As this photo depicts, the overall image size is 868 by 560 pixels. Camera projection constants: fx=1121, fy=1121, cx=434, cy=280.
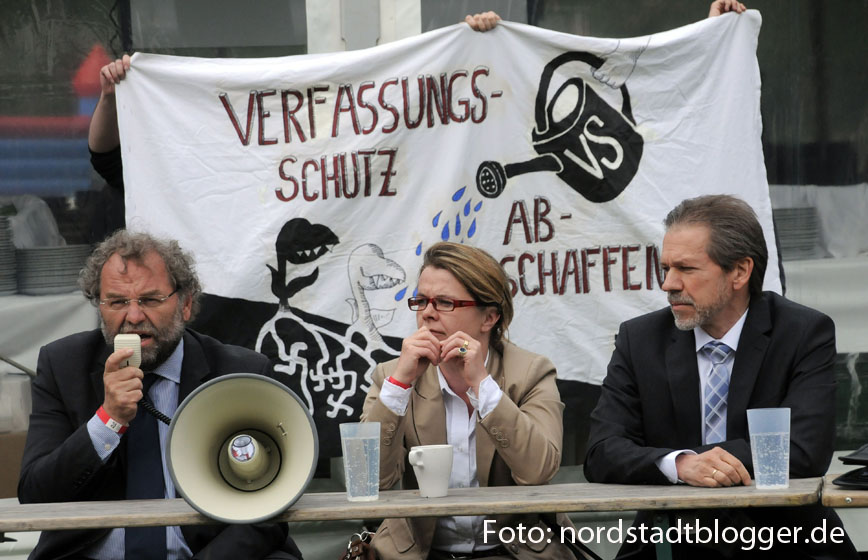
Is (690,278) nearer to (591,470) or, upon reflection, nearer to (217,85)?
(591,470)

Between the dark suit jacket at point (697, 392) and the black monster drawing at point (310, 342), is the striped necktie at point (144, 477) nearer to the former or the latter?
the black monster drawing at point (310, 342)

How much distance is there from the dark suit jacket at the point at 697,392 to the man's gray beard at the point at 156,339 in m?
1.41

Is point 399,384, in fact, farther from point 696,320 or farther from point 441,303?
point 696,320

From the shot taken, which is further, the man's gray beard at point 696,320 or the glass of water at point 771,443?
the man's gray beard at point 696,320

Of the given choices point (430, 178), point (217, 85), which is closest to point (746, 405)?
point (430, 178)

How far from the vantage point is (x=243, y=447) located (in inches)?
124

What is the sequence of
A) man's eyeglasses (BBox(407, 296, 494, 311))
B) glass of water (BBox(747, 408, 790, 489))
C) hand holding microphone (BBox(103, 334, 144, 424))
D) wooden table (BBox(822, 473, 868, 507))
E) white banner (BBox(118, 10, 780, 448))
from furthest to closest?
white banner (BBox(118, 10, 780, 448))
man's eyeglasses (BBox(407, 296, 494, 311))
hand holding microphone (BBox(103, 334, 144, 424))
glass of water (BBox(747, 408, 790, 489))
wooden table (BBox(822, 473, 868, 507))

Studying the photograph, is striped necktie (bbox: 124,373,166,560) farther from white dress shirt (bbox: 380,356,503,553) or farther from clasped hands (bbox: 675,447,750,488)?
clasped hands (bbox: 675,447,750,488)

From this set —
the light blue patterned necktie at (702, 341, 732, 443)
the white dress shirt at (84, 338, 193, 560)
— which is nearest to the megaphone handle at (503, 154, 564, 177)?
the light blue patterned necktie at (702, 341, 732, 443)

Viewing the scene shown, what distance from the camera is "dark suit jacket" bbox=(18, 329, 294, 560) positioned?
3.32 metres

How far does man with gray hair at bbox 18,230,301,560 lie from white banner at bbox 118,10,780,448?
79cm

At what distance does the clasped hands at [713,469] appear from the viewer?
10.3ft

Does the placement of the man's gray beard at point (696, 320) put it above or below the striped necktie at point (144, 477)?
above

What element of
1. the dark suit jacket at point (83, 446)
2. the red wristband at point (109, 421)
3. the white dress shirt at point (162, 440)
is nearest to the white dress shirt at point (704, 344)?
the dark suit jacket at point (83, 446)
